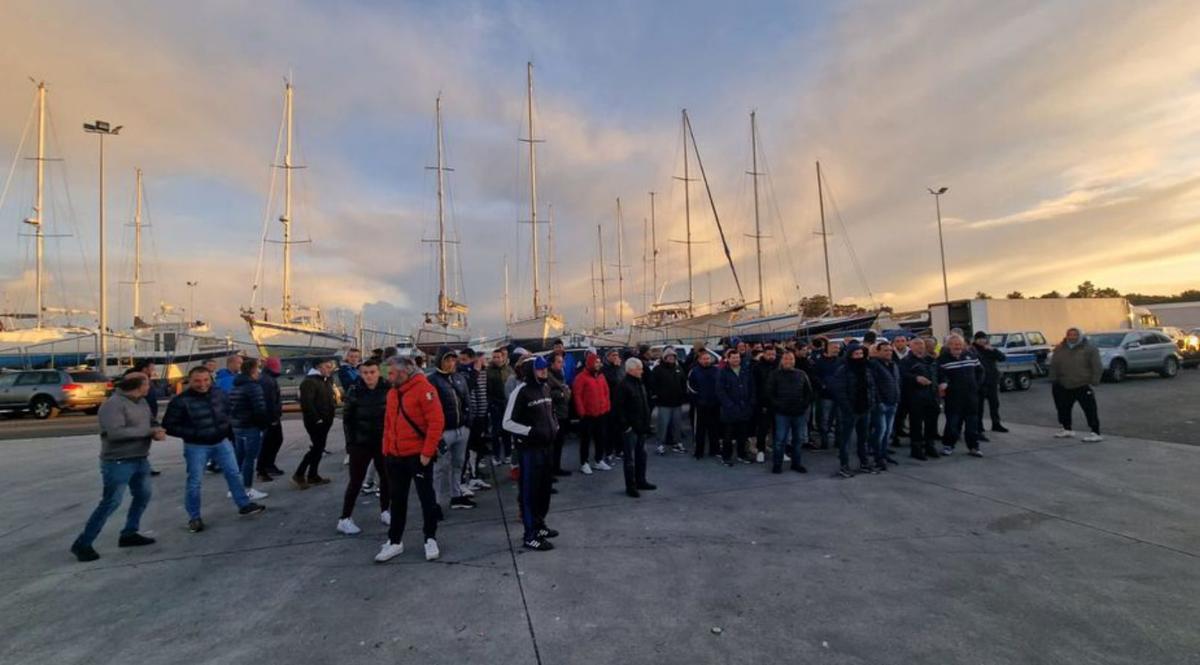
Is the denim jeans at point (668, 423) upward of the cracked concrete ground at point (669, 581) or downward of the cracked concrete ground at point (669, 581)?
upward

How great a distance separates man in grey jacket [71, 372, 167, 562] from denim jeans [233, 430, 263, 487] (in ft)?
5.08

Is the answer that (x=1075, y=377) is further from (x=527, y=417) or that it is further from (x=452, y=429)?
(x=452, y=429)

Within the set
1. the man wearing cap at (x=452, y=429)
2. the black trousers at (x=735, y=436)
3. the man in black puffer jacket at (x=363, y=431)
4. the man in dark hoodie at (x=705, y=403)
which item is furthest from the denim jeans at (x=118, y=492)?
the black trousers at (x=735, y=436)

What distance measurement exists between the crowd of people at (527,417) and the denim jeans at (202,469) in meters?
0.02

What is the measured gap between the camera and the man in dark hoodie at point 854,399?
718 cm

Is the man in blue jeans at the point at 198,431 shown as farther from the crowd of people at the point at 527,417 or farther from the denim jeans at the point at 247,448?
the denim jeans at the point at 247,448

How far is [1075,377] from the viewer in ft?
28.7

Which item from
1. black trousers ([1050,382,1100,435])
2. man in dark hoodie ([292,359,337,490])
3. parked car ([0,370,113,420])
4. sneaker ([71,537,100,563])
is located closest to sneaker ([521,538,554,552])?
man in dark hoodie ([292,359,337,490])

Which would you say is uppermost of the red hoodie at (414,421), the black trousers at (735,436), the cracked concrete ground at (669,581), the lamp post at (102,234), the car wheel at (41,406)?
the lamp post at (102,234)

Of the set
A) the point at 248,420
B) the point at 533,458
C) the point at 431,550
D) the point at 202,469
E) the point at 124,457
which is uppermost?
the point at 248,420

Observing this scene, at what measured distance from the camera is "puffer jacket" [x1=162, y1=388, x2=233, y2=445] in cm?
559

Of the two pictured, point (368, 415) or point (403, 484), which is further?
point (368, 415)

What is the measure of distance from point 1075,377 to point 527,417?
955cm

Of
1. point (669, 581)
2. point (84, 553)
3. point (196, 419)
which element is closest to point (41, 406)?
point (196, 419)
